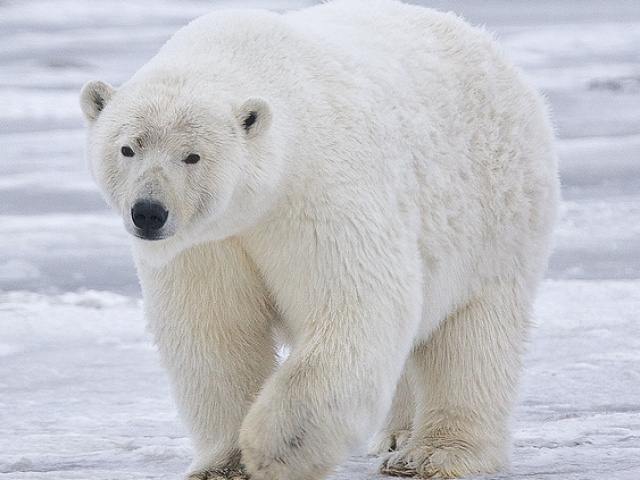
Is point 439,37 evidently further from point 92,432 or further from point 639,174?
point 639,174

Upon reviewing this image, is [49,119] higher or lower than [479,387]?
lower

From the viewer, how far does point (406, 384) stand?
16.1ft

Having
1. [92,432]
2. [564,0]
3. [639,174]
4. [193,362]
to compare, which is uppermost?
[193,362]

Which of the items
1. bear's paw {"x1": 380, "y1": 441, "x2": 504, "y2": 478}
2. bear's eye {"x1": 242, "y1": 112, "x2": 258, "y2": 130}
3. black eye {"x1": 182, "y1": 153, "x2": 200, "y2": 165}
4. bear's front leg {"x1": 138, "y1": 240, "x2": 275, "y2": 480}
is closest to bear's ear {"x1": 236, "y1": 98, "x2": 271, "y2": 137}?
bear's eye {"x1": 242, "y1": 112, "x2": 258, "y2": 130}

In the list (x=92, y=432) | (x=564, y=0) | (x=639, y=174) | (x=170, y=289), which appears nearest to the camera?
(x=170, y=289)

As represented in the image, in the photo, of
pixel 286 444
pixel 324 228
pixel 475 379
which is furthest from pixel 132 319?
pixel 324 228

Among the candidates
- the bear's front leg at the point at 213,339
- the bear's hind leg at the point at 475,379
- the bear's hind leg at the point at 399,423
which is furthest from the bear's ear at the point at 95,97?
the bear's hind leg at the point at 399,423

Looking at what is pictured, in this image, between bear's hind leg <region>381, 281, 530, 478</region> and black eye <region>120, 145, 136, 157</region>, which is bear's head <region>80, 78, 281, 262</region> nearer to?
black eye <region>120, 145, 136, 157</region>

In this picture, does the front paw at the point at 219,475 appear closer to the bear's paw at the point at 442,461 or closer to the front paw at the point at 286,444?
the front paw at the point at 286,444

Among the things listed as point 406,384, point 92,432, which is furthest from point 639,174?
point 92,432

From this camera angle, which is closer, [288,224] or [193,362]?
[288,224]

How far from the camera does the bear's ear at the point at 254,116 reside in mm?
3408

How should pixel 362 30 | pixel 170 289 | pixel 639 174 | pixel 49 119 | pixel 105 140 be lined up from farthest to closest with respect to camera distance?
pixel 49 119 < pixel 639 174 < pixel 362 30 < pixel 170 289 < pixel 105 140

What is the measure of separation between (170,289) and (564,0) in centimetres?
2231
